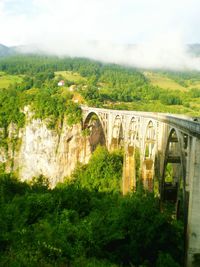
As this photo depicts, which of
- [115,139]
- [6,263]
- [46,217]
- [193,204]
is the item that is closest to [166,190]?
[193,204]

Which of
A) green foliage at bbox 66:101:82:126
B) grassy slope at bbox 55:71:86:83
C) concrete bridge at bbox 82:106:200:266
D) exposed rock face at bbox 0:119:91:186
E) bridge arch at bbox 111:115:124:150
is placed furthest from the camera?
grassy slope at bbox 55:71:86:83

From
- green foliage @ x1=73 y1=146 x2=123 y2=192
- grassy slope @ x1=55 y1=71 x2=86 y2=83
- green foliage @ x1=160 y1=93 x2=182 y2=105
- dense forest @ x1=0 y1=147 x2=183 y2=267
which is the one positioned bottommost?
dense forest @ x1=0 y1=147 x2=183 y2=267

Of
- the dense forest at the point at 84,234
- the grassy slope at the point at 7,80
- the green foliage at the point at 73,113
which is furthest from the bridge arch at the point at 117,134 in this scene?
the grassy slope at the point at 7,80

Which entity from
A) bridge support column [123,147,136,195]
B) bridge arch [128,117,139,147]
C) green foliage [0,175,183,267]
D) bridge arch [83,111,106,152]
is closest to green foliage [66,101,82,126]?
bridge arch [83,111,106,152]

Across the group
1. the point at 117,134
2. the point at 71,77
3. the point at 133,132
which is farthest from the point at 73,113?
the point at 71,77

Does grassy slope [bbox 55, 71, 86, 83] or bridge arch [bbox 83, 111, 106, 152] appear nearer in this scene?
bridge arch [bbox 83, 111, 106, 152]

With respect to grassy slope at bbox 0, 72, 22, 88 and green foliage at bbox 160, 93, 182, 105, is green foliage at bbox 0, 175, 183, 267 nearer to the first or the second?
grassy slope at bbox 0, 72, 22, 88

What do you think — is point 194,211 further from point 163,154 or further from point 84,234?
point 163,154
